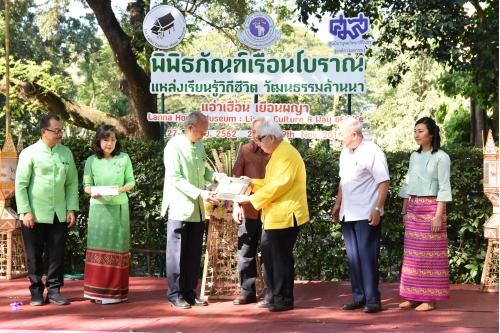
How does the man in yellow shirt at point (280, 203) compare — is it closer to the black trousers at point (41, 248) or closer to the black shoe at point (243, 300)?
the black shoe at point (243, 300)

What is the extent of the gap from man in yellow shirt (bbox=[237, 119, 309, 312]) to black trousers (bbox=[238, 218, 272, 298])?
294 millimetres

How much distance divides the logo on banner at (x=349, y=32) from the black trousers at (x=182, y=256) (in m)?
3.30

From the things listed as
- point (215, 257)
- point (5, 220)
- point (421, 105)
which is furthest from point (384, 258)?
point (421, 105)

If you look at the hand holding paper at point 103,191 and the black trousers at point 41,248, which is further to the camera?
the black trousers at point 41,248

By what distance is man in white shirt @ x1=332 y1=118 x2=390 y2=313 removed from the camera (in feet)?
21.4

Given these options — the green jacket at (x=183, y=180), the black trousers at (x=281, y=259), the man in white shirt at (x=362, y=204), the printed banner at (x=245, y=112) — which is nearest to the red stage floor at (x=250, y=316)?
the black trousers at (x=281, y=259)

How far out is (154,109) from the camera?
13.7m

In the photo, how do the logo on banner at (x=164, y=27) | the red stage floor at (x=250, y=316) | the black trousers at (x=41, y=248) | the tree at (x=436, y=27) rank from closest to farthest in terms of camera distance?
the red stage floor at (x=250, y=316)
the black trousers at (x=41, y=248)
the logo on banner at (x=164, y=27)
the tree at (x=436, y=27)

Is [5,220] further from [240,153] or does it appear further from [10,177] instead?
[240,153]

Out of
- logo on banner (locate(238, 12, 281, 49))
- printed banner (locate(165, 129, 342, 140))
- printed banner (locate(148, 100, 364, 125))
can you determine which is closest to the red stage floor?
printed banner (locate(165, 129, 342, 140))

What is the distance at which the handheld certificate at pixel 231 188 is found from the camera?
662 centimetres

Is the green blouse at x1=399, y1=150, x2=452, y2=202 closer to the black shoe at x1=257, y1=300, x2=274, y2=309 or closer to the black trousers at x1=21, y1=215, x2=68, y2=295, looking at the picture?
the black shoe at x1=257, y1=300, x2=274, y2=309

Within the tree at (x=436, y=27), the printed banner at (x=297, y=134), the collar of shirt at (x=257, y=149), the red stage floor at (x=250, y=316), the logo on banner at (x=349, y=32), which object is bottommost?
the red stage floor at (x=250, y=316)

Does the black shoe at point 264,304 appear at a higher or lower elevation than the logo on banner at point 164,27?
lower
